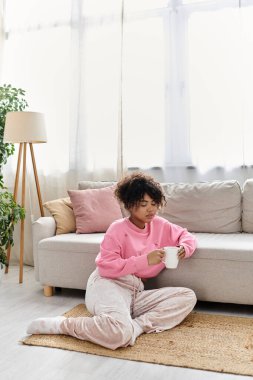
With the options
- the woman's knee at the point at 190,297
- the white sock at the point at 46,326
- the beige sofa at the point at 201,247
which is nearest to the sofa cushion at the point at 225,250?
the beige sofa at the point at 201,247

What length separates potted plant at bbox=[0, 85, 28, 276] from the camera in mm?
3731

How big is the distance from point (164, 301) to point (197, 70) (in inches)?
78.6

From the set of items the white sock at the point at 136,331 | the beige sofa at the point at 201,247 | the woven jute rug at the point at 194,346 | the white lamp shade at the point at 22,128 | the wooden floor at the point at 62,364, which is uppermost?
the white lamp shade at the point at 22,128

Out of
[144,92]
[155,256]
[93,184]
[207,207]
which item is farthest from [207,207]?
[144,92]

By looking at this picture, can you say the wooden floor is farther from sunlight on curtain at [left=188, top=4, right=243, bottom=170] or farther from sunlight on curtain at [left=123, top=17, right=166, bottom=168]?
sunlight on curtain at [left=123, top=17, right=166, bottom=168]

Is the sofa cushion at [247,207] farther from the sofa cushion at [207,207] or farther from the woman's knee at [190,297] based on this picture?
the woman's knee at [190,297]

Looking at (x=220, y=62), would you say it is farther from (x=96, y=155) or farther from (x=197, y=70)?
(x=96, y=155)

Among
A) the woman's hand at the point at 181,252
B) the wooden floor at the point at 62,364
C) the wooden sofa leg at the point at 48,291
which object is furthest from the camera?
the wooden sofa leg at the point at 48,291

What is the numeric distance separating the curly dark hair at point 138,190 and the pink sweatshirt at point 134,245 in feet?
0.50

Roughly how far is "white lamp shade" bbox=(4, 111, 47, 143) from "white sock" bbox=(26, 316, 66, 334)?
1670 mm

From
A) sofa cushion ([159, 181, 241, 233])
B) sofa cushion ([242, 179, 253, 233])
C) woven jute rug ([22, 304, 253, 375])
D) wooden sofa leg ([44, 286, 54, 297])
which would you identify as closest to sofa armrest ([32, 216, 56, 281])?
wooden sofa leg ([44, 286, 54, 297])

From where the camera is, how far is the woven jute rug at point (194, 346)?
1993 millimetres

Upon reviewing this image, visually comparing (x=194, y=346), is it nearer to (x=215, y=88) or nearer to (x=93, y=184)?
(x=93, y=184)

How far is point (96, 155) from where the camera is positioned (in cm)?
401
